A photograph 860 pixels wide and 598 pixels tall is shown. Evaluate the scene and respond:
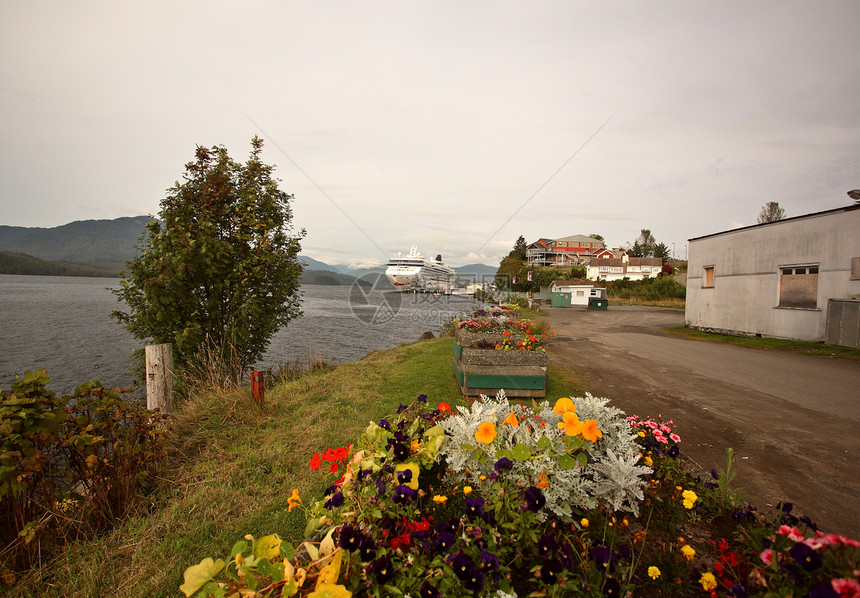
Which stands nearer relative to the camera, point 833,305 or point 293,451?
point 293,451

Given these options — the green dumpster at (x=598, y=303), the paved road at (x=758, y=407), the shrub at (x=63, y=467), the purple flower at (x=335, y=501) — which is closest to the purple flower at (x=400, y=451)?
the purple flower at (x=335, y=501)

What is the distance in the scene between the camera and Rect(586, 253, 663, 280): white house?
7862cm

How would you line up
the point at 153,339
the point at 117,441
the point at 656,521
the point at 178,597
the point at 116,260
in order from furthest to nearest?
the point at 116,260, the point at 153,339, the point at 117,441, the point at 178,597, the point at 656,521

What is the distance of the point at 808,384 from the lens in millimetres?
7965

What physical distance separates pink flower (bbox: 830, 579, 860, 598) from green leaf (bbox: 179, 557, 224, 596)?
82.8 inches

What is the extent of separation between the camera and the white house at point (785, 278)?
458 inches

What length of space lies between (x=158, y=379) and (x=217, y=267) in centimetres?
292

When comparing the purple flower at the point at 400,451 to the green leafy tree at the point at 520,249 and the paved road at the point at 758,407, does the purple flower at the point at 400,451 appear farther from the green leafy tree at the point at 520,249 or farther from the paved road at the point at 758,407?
the green leafy tree at the point at 520,249

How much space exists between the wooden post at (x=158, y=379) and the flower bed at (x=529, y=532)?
Result: 4.13 metres

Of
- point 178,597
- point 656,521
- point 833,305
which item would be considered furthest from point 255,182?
point 833,305

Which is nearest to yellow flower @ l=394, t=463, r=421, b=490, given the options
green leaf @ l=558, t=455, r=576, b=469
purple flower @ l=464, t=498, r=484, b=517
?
purple flower @ l=464, t=498, r=484, b=517

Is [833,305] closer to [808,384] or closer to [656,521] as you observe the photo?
[808,384]

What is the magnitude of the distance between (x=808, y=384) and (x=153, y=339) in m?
13.5

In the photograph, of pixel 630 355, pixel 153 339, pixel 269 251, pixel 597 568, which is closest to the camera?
pixel 597 568
